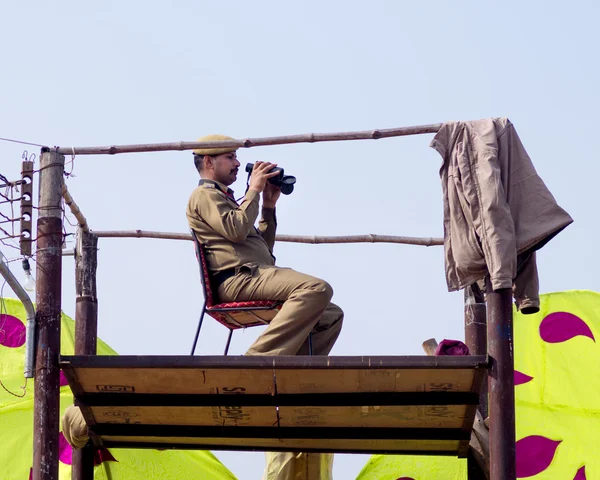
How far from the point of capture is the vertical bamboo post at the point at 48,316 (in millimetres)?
7516

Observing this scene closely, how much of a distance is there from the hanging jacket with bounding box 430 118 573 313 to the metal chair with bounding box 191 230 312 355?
4.25 feet

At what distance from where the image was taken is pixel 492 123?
7535 mm

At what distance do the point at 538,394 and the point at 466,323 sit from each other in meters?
2.40

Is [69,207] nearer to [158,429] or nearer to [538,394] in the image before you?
[158,429]

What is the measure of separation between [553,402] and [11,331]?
5367 mm

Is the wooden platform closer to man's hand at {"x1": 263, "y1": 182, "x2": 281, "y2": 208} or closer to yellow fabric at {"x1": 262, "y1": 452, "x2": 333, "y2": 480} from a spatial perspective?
yellow fabric at {"x1": 262, "y1": 452, "x2": 333, "y2": 480}

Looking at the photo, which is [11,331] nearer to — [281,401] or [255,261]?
[255,261]

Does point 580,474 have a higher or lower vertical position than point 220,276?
lower

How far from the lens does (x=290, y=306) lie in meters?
7.91

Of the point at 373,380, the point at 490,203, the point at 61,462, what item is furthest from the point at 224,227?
the point at 61,462

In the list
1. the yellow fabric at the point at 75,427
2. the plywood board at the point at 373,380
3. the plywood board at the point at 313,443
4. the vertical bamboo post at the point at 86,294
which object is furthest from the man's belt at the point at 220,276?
the vertical bamboo post at the point at 86,294

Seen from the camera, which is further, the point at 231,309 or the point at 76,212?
the point at 76,212

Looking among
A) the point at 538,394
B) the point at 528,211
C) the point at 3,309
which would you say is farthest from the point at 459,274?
the point at 3,309

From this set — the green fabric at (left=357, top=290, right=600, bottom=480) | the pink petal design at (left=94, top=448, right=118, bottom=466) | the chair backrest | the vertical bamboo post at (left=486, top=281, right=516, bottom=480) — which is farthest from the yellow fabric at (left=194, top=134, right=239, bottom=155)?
the green fabric at (left=357, top=290, right=600, bottom=480)
